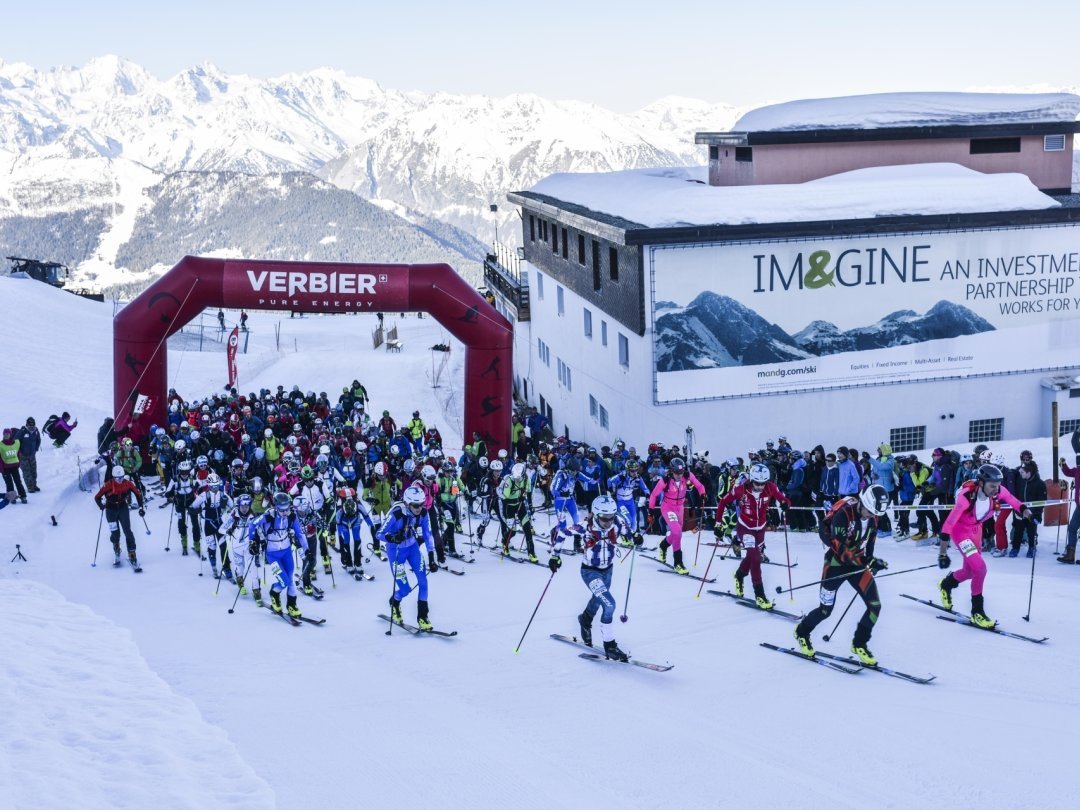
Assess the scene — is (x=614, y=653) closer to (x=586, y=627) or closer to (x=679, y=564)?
(x=586, y=627)

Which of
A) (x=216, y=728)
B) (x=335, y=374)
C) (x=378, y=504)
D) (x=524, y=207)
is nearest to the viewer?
(x=216, y=728)

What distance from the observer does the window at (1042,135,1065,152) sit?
110 feet

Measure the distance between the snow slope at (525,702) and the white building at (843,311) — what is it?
9.29m

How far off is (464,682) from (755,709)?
10.9ft

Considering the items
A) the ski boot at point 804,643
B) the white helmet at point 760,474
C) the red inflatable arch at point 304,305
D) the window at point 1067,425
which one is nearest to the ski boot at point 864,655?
the ski boot at point 804,643

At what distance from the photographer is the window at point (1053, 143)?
33406 mm

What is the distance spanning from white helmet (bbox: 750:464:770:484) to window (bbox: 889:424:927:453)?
48.6 ft

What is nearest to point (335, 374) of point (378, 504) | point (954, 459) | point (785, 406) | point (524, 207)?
point (524, 207)

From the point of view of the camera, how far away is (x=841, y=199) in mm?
28453

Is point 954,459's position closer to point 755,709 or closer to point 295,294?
point 755,709

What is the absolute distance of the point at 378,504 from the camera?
20.7 m

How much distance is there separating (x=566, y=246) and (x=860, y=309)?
10.9 m

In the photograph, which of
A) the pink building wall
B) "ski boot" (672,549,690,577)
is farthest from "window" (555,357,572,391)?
"ski boot" (672,549,690,577)

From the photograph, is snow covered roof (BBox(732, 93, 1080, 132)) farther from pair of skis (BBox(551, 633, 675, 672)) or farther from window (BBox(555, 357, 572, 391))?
pair of skis (BBox(551, 633, 675, 672))
